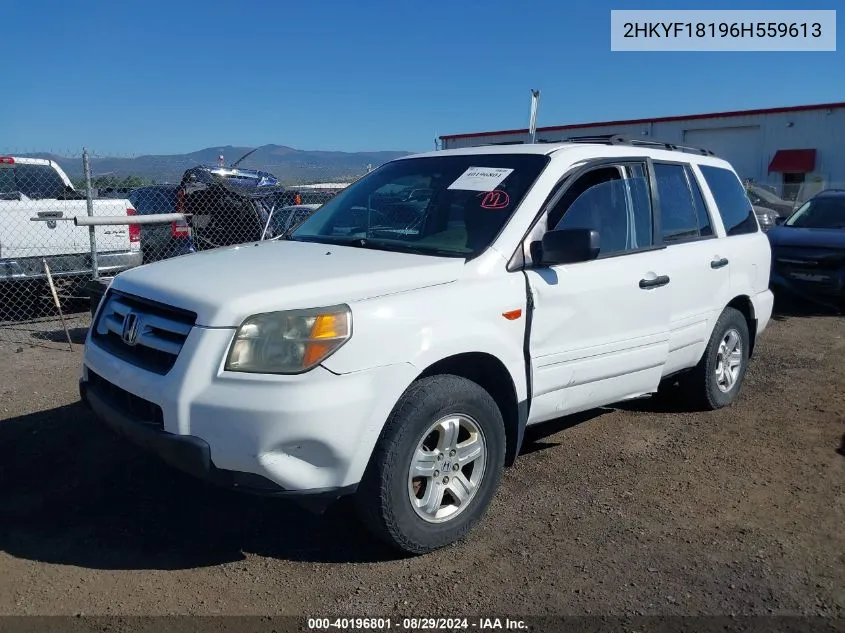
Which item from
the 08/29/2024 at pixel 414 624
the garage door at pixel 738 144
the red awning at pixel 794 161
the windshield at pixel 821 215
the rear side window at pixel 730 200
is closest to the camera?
the 08/29/2024 at pixel 414 624

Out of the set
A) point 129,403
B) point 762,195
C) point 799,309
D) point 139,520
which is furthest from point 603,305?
point 762,195

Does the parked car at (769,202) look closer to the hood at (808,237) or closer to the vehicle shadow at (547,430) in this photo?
the hood at (808,237)

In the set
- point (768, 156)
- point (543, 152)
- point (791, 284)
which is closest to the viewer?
point (543, 152)

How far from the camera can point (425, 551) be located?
355 cm

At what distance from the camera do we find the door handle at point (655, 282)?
4551 millimetres

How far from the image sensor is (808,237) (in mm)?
10531

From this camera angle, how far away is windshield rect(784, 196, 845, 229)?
10.9 m

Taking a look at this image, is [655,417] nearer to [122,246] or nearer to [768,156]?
[122,246]

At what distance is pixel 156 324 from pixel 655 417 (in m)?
3.73

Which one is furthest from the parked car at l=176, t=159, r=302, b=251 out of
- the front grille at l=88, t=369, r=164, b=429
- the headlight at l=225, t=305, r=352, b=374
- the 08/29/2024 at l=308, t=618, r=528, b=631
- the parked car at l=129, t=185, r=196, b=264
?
the 08/29/2024 at l=308, t=618, r=528, b=631

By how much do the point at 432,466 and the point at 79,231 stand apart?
7.38 meters

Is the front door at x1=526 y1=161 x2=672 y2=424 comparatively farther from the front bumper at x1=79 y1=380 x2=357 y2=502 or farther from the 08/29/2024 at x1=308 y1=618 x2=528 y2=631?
the front bumper at x1=79 y1=380 x2=357 y2=502

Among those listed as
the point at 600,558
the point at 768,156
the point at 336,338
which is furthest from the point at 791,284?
the point at 768,156

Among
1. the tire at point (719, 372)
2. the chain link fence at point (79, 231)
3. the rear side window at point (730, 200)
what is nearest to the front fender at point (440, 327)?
the tire at point (719, 372)
